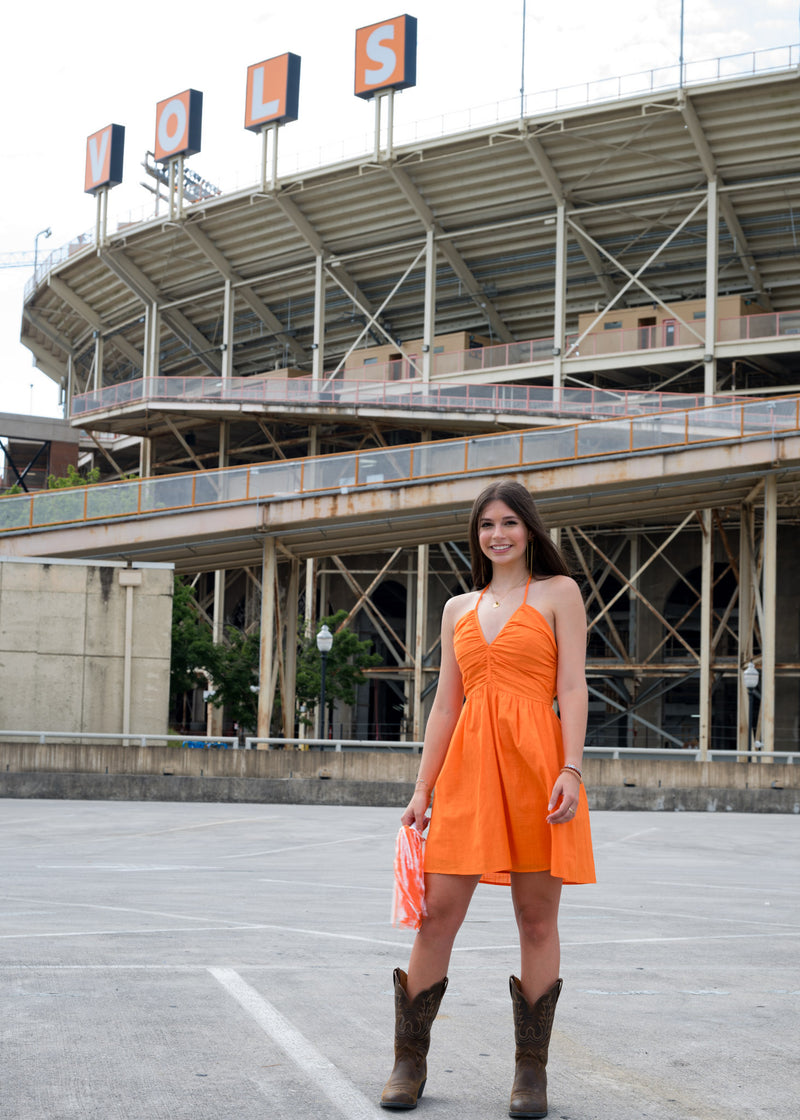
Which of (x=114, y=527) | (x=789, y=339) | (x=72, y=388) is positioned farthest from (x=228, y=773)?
(x=72, y=388)

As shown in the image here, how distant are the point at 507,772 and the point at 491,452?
83.5 ft

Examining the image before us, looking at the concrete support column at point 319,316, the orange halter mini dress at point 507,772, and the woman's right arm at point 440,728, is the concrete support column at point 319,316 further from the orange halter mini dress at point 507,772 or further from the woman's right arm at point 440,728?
the orange halter mini dress at point 507,772

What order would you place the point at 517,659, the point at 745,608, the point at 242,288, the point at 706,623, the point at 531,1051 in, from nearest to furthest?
the point at 531,1051, the point at 517,659, the point at 745,608, the point at 706,623, the point at 242,288

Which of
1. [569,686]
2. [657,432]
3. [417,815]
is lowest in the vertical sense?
[417,815]

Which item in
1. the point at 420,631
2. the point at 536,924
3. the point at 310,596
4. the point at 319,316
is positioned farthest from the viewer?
the point at 319,316

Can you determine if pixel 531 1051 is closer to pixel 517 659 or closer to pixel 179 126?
pixel 517 659

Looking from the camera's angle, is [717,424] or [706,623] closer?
[717,424]

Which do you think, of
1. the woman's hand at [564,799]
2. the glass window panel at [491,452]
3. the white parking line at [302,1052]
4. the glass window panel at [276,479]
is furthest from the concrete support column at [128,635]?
the woman's hand at [564,799]

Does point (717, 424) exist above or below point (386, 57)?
below

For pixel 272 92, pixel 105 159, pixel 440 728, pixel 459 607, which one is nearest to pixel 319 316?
pixel 272 92

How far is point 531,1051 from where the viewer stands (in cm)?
377

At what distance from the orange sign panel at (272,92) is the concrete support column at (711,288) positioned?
15494mm

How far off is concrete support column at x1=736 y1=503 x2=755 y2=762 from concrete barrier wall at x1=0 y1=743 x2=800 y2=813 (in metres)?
10.2

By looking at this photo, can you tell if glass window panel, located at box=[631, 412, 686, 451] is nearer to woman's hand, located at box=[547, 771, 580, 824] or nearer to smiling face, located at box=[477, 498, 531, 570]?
smiling face, located at box=[477, 498, 531, 570]
